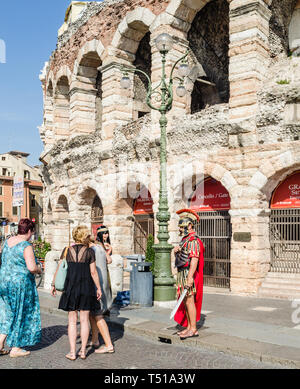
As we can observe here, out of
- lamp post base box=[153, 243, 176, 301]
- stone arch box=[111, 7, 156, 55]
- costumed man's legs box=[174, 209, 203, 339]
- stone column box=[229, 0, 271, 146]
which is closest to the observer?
costumed man's legs box=[174, 209, 203, 339]

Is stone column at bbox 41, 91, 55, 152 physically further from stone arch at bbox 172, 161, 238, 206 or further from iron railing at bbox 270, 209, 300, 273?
iron railing at bbox 270, 209, 300, 273

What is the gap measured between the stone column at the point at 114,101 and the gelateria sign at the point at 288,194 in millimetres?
6827

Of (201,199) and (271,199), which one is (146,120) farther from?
(271,199)

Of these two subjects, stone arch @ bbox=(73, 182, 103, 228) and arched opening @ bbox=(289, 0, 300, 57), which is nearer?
arched opening @ bbox=(289, 0, 300, 57)

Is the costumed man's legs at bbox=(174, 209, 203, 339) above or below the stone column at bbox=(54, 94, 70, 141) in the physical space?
below

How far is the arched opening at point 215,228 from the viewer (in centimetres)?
1316

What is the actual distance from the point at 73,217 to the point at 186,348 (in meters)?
13.1

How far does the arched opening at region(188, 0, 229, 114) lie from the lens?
50.8 feet

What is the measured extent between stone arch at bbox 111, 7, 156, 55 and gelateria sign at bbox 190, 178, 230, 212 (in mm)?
5897

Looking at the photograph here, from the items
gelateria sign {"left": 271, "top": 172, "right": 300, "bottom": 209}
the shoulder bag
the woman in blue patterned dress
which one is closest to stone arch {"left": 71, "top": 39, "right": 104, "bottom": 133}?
gelateria sign {"left": 271, "top": 172, "right": 300, "bottom": 209}

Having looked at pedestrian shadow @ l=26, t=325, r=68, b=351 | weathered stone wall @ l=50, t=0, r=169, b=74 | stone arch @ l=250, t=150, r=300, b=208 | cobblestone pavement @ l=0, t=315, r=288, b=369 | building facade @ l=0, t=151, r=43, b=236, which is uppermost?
weathered stone wall @ l=50, t=0, r=169, b=74

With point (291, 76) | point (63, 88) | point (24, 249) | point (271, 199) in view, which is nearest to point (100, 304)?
point (24, 249)

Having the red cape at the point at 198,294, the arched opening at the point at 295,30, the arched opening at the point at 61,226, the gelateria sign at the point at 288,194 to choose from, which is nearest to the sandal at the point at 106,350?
the red cape at the point at 198,294

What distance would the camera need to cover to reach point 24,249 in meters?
5.88
